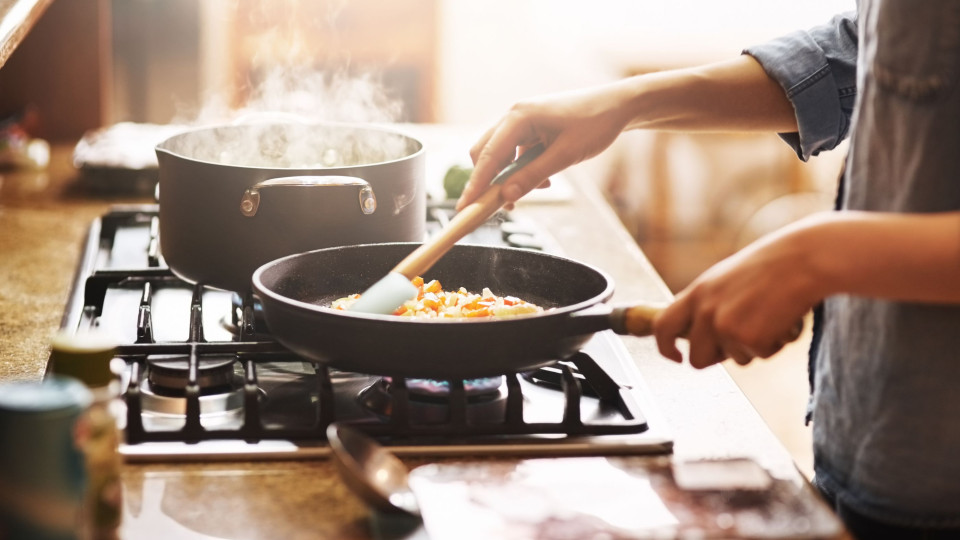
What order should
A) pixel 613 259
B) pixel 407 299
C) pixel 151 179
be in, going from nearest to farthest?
1. pixel 407 299
2. pixel 613 259
3. pixel 151 179

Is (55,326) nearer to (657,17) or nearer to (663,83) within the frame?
(663,83)

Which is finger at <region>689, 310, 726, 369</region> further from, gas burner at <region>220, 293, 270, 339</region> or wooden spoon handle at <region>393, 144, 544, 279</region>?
gas burner at <region>220, 293, 270, 339</region>

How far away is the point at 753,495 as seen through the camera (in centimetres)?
88

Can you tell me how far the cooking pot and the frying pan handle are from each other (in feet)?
1.28

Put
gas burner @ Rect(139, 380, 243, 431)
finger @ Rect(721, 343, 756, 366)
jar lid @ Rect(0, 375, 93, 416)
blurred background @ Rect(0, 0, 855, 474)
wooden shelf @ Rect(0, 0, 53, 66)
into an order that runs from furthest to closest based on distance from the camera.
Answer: blurred background @ Rect(0, 0, 855, 474)
wooden shelf @ Rect(0, 0, 53, 66)
gas burner @ Rect(139, 380, 243, 431)
finger @ Rect(721, 343, 756, 366)
jar lid @ Rect(0, 375, 93, 416)

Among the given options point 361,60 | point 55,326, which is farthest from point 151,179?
point 361,60

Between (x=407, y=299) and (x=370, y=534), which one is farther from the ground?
(x=407, y=299)

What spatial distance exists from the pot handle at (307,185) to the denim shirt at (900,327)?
1.76ft

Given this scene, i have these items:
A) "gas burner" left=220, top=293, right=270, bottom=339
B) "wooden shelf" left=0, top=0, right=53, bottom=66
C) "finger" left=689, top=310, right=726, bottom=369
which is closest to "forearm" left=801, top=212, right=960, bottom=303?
"finger" left=689, top=310, right=726, bottom=369

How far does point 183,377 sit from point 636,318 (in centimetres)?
48

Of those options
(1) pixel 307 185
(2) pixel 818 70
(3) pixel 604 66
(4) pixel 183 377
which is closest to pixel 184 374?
(4) pixel 183 377

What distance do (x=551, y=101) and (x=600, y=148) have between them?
85 millimetres

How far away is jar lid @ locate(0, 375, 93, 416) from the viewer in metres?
0.65

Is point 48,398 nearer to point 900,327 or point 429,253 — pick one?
point 429,253
